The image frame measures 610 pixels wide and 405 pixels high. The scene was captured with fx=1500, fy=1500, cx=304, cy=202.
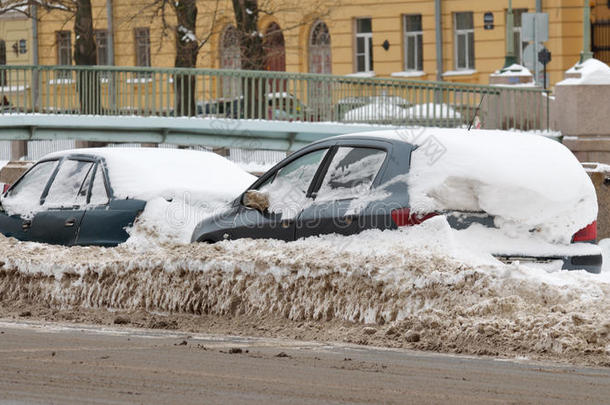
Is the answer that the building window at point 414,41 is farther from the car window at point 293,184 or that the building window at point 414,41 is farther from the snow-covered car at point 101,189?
the car window at point 293,184

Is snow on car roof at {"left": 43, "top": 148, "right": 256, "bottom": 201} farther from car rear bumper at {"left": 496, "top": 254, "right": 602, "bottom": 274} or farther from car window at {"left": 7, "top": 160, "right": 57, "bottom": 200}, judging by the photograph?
car rear bumper at {"left": 496, "top": 254, "right": 602, "bottom": 274}

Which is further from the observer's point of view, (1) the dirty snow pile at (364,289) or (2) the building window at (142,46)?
(2) the building window at (142,46)

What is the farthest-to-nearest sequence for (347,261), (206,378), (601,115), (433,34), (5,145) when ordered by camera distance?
(433,34), (5,145), (601,115), (347,261), (206,378)

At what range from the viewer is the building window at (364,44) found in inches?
1833

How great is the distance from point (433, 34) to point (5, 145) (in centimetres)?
1630

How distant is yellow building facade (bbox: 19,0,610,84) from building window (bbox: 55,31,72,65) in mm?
1742

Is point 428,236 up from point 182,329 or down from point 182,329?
up

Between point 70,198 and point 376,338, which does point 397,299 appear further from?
point 70,198

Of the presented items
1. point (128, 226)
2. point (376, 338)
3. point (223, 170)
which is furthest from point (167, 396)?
point (223, 170)

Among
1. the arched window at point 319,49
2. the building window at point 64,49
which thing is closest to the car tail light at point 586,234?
the arched window at point 319,49

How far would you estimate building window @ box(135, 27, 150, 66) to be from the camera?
1980 inches

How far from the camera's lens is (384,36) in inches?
1806

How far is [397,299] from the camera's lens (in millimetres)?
10719

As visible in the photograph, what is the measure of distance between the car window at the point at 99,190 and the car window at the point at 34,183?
824 mm
